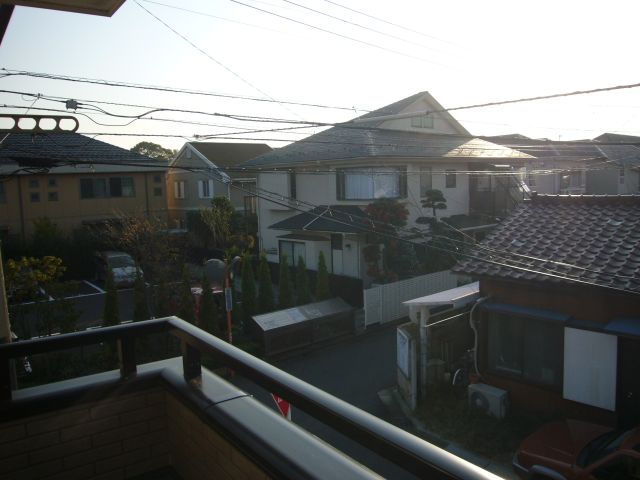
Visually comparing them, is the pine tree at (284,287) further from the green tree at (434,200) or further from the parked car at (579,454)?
the parked car at (579,454)

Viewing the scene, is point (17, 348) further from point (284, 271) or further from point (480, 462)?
point (284, 271)

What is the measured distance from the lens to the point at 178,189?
108 ft

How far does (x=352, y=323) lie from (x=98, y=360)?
6.51m

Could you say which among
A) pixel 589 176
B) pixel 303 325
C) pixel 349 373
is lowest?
pixel 349 373

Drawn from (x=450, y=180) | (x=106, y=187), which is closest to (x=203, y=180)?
(x=106, y=187)

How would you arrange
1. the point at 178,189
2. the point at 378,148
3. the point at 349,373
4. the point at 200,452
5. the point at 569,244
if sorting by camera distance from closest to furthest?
the point at 200,452
the point at 569,244
the point at 349,373
the point at 378,148
the point at 178,189

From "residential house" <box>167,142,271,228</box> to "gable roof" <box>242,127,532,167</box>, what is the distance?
6.34 meters

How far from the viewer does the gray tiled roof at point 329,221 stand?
54.2 feet

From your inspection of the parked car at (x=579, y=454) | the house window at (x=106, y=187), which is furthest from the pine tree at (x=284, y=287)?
the house window at (x=106, y=187)

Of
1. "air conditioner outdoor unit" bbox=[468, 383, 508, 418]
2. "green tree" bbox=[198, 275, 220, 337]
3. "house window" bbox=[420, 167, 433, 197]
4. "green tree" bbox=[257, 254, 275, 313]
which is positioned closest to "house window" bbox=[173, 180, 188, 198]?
"house window" bbox=[420, 167, 433, 197]

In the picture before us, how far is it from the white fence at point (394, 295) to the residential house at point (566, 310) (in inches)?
202

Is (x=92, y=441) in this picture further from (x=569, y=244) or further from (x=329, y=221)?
(x=329, y=221)

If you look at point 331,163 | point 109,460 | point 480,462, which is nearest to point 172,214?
point 331,163

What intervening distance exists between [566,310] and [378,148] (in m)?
10.7
